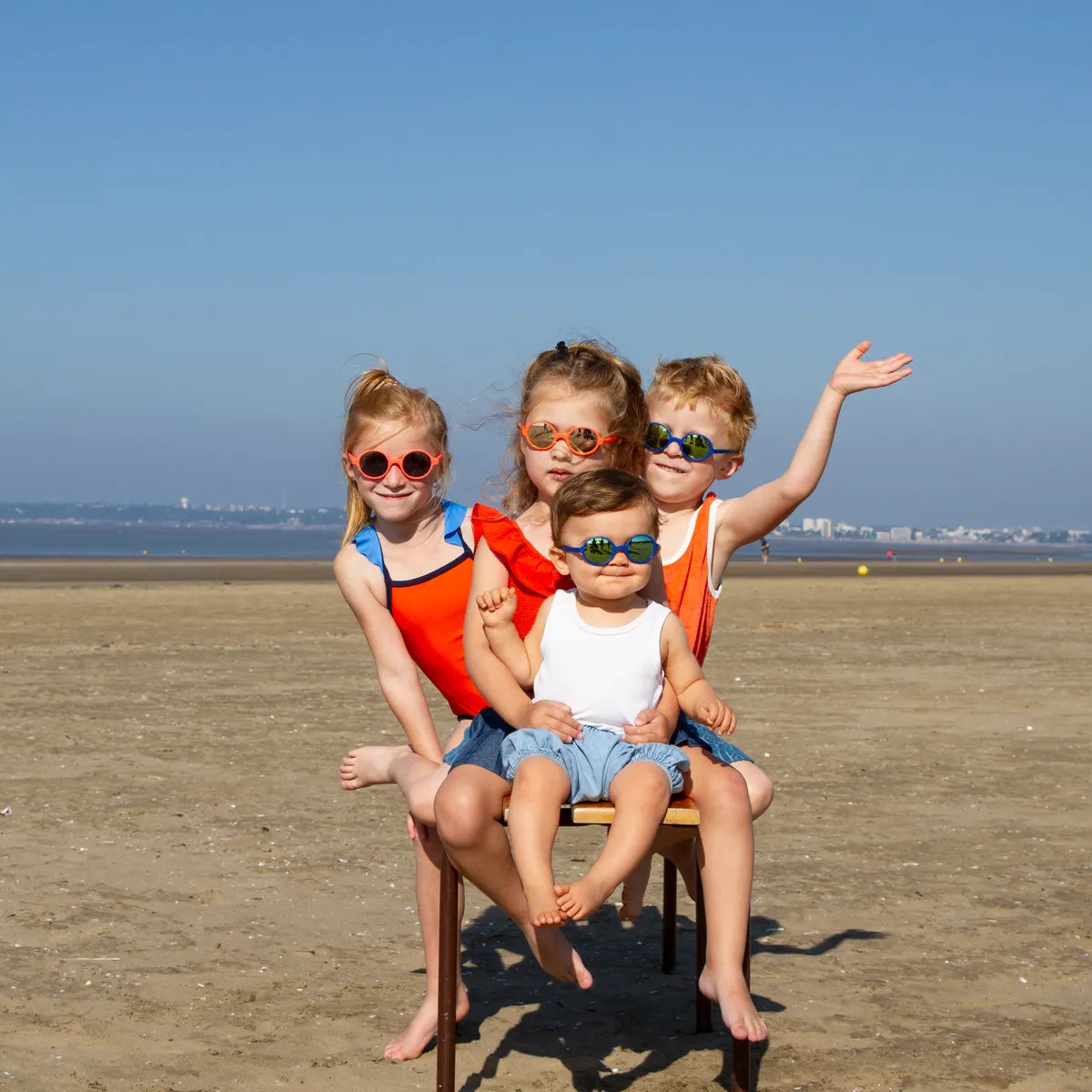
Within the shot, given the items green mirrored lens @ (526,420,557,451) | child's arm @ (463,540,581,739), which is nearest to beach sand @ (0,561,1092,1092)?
child's arm @ (463,540,581,739)

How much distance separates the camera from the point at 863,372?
443 centimetres

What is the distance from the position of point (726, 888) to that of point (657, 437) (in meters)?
1.52

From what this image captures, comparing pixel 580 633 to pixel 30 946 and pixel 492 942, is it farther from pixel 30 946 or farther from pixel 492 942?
pixel 30 946

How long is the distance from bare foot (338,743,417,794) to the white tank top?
729mm

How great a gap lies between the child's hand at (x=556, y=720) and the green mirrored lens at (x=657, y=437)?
105cm

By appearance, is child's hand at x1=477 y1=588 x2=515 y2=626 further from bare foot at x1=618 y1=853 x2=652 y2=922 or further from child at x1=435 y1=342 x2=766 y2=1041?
bare foot at x1=618 y1=853 x2=652 y2=922

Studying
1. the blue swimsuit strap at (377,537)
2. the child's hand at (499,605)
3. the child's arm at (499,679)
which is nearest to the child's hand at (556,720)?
the child's arm at (499,679)

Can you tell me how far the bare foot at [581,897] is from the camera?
11.6ft

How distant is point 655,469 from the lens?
4637 mm

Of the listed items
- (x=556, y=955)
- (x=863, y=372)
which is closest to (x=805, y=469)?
(x=863, y=372)

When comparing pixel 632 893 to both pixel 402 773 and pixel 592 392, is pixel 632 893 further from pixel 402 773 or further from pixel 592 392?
pixel 592 392

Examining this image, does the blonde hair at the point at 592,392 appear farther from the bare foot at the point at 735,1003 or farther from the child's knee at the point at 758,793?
the bare foot at the point at 735,1003

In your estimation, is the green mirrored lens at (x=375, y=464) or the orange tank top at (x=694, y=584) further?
the green mirrored lens at (x=375, y=464)

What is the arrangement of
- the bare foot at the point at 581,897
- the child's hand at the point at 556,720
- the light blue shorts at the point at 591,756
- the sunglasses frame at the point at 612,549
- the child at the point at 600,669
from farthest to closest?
the sunglasses frame at the point at 612,549, the child's hand at the point at 556,720, the light blue shorts at the point at 591,756, the child at the point at 600,669, the bare foot at the point at 581,897
